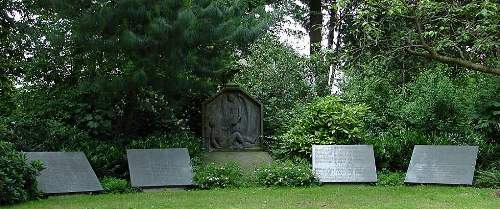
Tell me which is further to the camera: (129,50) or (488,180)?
(129,50)

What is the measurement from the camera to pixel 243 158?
13.2 m

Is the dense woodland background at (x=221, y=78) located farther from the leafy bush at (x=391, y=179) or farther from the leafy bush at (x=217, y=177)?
the leafy bush at (x=217, y=177)

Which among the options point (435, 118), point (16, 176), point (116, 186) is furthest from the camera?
point (435, 118)

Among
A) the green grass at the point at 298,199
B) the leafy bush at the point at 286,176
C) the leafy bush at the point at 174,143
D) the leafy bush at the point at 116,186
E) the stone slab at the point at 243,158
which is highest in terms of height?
the leafy bush at the point at 174,143

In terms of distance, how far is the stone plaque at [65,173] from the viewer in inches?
401

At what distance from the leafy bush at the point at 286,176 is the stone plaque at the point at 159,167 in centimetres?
141

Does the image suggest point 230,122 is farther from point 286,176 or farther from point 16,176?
point 16,176

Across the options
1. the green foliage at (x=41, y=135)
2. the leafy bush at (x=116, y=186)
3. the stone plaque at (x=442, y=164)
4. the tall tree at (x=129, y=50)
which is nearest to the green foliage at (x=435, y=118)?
the stone plaque at (x=442, y=164)

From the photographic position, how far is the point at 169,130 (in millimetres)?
14312

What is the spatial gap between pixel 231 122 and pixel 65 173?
462 centimetres

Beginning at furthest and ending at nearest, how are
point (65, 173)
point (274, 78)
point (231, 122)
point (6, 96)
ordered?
point (274, 78)
point (6, 96)
point (231, 122)
point (65, 173)

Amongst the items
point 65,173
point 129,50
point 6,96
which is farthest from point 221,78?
point 6,96

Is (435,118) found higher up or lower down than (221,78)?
lower down

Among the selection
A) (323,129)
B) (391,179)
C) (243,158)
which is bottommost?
(391,179)
